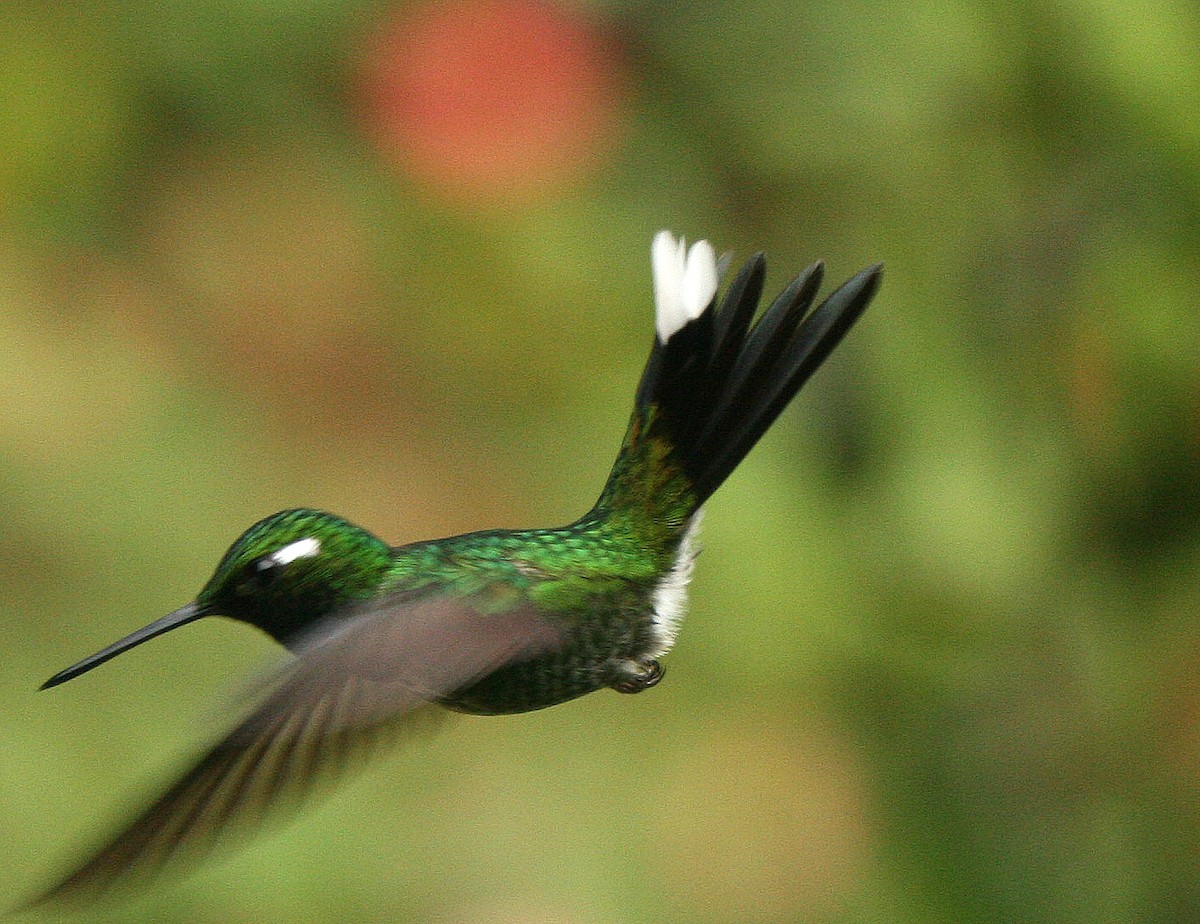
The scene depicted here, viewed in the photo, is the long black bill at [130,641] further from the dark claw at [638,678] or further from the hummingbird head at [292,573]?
the dark claw at [638,678]

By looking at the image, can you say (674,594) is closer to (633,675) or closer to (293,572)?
(633,675)

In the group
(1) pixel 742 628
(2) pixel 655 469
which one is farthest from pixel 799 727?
(2) pixel 655 469

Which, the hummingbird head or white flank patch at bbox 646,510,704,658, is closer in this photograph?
the hummingbird head

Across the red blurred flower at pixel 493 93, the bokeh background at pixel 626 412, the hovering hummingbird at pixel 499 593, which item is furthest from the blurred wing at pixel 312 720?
the red blurred flower at pixel 493 93

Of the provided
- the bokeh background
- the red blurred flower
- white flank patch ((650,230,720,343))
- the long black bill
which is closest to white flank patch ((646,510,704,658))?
white flank patch ((650,230,720,343))

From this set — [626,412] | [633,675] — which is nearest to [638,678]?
[633,675]

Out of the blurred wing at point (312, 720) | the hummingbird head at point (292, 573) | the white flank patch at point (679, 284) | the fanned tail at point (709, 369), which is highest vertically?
the white flank patch at point (679, 284)

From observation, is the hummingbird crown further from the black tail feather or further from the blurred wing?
the black tail feather
